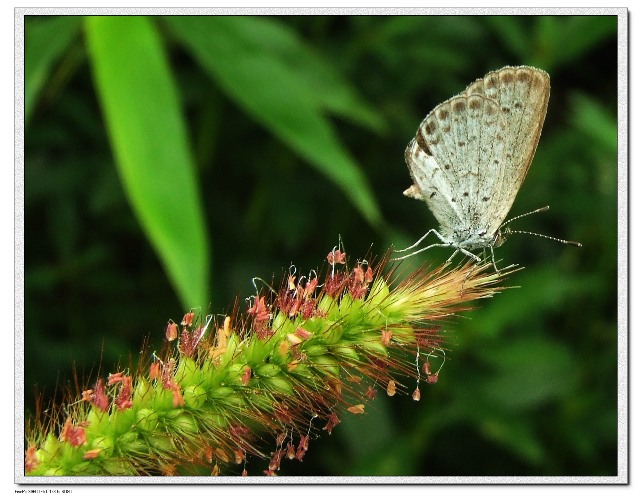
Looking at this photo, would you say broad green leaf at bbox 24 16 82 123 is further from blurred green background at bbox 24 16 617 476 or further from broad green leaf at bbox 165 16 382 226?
broad green leaf at bbox 165 16 382 226

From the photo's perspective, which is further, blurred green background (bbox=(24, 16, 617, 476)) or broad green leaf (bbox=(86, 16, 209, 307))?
blurred green background (bbox=(24, 16, 617, 476))

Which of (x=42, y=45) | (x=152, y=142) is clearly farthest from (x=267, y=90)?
(x=42, y=45)

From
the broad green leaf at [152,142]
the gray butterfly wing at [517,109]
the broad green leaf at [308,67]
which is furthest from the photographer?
the broad green leaf at [308,67]

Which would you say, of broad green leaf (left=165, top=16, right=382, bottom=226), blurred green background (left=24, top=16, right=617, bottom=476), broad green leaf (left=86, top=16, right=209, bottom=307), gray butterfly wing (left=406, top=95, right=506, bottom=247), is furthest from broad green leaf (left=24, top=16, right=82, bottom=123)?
gray butterfly wing (left=406, top=95, right=506, bottom=247)

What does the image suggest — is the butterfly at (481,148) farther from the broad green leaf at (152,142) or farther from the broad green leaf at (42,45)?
the broad green leaf at (42,45)

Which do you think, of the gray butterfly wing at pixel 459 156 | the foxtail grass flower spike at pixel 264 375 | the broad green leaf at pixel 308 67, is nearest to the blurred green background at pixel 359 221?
the broad green leaf at pixel 308 67

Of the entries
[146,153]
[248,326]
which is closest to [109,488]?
[146,153]

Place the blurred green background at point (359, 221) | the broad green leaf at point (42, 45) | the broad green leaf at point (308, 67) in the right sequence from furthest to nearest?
the blurred green background at point (359, 221), the broad green leaf at point (308, 67), the broad green leaf at point (42, 45)
